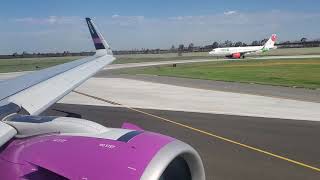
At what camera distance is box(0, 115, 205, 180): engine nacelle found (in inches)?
153

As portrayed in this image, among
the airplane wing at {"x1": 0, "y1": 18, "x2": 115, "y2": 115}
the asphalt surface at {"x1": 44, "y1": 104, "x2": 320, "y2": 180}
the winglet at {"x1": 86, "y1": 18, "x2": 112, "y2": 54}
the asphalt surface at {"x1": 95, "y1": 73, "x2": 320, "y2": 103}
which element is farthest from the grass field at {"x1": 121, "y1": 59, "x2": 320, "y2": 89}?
the airplane wing at {"x1": 0, "y1": 18, "x2": 115, "y2": 115}

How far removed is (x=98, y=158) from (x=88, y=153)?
15cm

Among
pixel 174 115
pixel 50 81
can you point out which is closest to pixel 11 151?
pixel 50 81

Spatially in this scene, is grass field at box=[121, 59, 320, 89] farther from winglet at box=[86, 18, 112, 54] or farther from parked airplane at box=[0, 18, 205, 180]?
parked airplane at box=[0, 18, 205, 180]

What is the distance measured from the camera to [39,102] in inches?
299

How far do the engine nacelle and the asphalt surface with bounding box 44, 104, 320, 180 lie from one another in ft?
19.0

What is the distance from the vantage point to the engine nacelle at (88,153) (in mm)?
3877

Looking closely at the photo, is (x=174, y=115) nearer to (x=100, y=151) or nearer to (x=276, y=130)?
(x=276, y=130)

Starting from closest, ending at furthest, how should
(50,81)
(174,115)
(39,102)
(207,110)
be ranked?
(39,102) → (50,81) → (174,115) → (207,110)

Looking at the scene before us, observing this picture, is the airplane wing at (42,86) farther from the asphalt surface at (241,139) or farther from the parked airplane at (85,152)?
the asphalt surface at (241,139)

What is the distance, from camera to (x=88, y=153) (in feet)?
13.4

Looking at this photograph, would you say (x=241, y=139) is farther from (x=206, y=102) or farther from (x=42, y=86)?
(x=206, y=102)

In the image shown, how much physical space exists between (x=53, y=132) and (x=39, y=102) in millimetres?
3086

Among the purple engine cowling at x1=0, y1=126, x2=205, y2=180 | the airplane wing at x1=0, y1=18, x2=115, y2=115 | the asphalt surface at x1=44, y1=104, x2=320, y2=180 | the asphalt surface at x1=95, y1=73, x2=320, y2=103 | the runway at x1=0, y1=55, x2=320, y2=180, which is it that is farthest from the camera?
the asphalt surface at x1=95, y1=73, x2=320, y2=103
